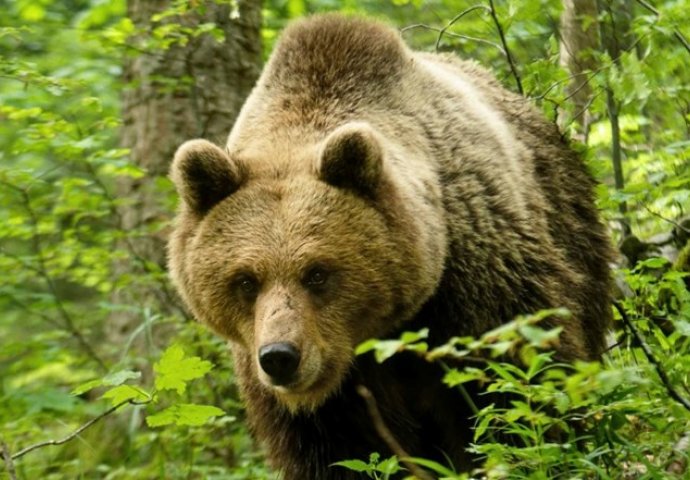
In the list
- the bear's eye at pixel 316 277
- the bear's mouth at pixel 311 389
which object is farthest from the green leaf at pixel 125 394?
Result: the bear's eye at pixel 316 277

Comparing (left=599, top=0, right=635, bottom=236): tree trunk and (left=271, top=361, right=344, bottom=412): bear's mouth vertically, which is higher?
(left=599, top=0, right=635, bottom=236): tree trunk

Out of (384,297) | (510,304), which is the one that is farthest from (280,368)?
(510,304)

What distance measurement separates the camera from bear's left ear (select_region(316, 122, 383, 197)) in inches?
172

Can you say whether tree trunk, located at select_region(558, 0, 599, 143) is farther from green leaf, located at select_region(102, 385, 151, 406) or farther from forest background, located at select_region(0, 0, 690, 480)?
green leaf, located at select_region(102, 385, 151, 406)

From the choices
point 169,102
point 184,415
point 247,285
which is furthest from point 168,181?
point 184,415

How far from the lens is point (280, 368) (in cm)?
397

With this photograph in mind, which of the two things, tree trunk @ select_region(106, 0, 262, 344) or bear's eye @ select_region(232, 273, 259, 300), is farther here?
tree trunk @ select_region(106, 0, 262, 344)


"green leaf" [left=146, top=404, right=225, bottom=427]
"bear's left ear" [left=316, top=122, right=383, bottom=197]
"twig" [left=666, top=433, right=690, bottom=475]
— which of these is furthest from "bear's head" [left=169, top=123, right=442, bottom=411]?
"twig" [left=666, top=433, right=690, bottom=475]

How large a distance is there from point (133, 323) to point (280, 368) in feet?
14.0

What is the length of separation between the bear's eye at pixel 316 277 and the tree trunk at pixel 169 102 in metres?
3.43

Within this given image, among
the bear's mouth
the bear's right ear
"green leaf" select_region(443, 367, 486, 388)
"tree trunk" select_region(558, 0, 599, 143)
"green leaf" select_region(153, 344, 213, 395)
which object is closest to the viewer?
"green leaf" select_region(443, 367, 486, 388)

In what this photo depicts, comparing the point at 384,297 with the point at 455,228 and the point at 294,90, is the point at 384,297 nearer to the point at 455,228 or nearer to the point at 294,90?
the point at 455,228

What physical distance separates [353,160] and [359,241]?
38cm

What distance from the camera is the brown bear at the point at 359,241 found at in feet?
14.3
